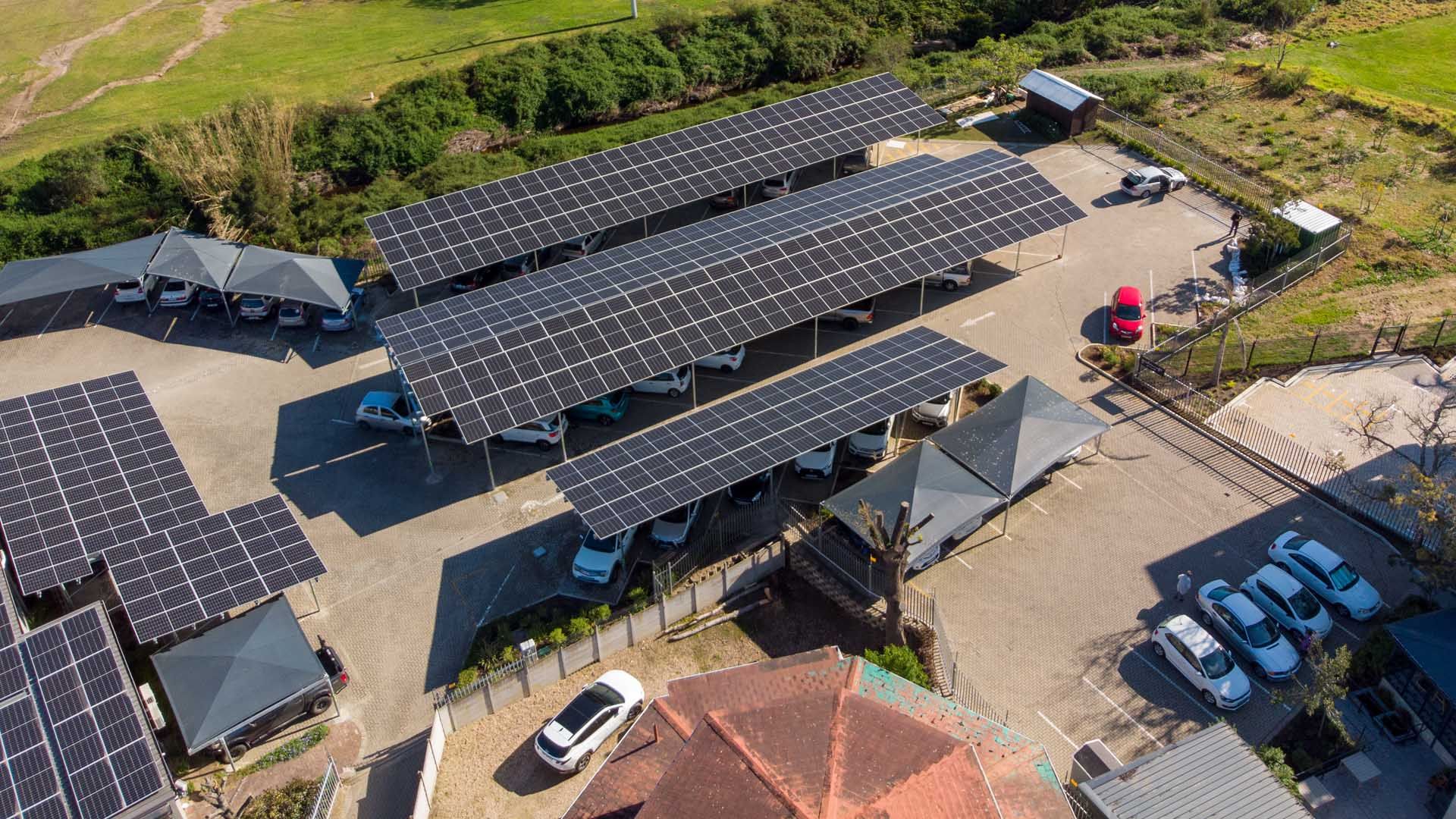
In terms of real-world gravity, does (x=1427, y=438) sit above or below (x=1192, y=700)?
above

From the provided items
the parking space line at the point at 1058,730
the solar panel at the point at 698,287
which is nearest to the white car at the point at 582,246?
the solar panel at the point at 698,287

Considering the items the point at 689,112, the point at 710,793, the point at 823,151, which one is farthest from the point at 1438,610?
the point at 689,112

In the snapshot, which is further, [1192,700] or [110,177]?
[110,177]

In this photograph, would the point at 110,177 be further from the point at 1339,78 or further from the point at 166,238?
the point at 1339,78

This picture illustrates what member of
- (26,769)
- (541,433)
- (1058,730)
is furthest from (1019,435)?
(26,769)

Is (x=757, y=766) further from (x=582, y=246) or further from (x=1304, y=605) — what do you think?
(x=582, y=246)

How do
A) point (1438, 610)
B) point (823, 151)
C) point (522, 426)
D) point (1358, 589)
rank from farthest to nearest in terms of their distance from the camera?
point (823, 151) → point (522, 426) → point (1358, 589) → point (1438, 610)

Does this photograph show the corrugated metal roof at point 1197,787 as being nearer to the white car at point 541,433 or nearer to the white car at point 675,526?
the white car at point 675,526

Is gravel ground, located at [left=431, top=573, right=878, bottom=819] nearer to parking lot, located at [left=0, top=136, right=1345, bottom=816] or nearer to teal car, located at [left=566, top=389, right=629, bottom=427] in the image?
parking lot, located at [left=0, top=136, right=1345, bottom=816]
